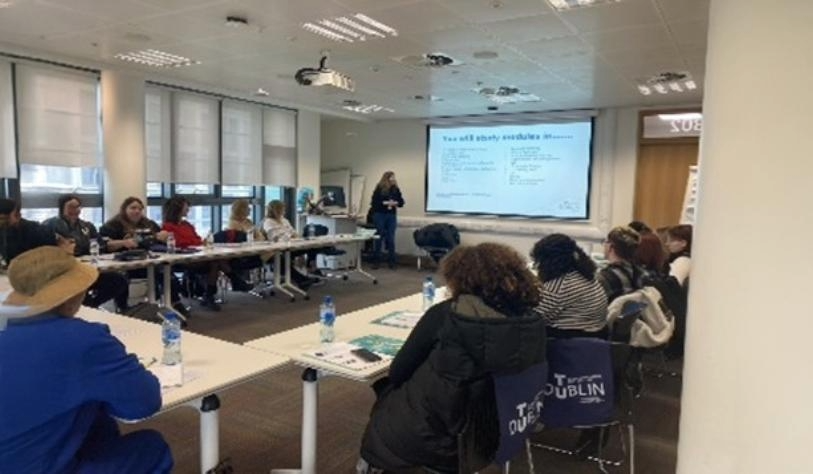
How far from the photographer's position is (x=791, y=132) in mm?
1613

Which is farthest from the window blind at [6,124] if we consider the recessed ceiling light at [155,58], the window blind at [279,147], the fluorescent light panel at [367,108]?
the fluorescent light panel at [367,108]

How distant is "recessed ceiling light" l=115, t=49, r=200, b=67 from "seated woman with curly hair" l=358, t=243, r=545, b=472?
4.87 meters

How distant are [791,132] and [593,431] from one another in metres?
1.90

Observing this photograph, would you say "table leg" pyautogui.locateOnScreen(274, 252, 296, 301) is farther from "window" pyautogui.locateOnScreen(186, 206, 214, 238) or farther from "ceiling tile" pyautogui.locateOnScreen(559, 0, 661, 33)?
"ceiling tile" pyautogui.locateOnScreen(559, 0, 661, 33)

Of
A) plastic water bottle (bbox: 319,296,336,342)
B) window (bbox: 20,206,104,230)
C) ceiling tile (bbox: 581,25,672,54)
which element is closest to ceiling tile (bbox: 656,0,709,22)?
ceiling tile (bbox: 581,25,672,54)

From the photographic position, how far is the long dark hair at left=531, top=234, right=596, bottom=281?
8.71 ft

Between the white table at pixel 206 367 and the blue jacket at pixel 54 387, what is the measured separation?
0.23m

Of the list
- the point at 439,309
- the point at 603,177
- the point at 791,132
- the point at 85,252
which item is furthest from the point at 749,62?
the point at 603,177

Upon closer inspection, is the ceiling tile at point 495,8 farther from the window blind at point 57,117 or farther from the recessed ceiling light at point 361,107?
the window blind at point 57,117

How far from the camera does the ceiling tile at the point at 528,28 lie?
411cm

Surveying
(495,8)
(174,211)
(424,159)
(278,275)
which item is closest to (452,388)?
(495,8)

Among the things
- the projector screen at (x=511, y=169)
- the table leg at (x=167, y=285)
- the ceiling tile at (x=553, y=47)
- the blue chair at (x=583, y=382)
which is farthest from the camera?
the projector screen at (x=511, y=169)

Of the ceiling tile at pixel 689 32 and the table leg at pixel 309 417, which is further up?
the ceiling tile at pixel 689 32

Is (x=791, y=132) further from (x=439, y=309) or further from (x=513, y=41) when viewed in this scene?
(x=513, y=41)
